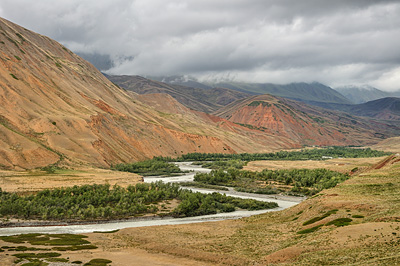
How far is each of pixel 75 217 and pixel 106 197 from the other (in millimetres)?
10145

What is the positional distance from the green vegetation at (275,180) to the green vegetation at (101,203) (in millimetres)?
24876

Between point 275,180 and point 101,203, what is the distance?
63383mm

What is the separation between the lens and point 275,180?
416 feet

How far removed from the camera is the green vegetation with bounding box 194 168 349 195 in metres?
110

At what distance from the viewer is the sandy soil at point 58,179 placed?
87.9 meters

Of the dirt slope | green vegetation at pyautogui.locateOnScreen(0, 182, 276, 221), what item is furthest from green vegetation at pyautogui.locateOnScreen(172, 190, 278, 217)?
the dirt slope

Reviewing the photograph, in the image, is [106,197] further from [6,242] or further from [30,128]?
[30,128]

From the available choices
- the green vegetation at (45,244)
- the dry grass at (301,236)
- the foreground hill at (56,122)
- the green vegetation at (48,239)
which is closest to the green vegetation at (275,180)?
the dry grass at (301,236)

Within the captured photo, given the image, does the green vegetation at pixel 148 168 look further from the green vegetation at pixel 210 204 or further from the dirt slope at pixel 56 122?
the green vegetation at pixel 210 204

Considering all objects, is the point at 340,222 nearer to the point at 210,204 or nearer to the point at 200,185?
the point at 210,204

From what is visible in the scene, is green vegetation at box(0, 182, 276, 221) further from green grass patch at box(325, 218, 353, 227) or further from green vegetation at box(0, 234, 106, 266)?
green grass patch at box(325, 218, 353, 227)

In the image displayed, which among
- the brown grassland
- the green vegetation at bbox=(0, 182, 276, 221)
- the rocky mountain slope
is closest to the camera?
the brown grassland

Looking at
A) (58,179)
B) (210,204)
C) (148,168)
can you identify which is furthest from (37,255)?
(148,168)

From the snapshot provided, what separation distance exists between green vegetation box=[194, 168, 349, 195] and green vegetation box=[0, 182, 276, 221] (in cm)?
2488
